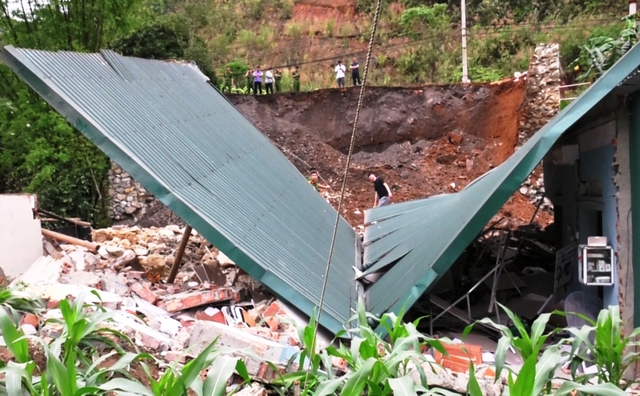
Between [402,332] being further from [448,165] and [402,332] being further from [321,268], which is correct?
[448,165]

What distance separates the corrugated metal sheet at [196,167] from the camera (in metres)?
4.56

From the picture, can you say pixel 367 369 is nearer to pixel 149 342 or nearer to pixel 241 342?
pixel 241 342

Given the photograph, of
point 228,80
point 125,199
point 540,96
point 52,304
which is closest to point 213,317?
point 52,304

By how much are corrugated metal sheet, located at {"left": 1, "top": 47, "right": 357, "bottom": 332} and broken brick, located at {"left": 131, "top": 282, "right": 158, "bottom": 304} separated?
1195 mm

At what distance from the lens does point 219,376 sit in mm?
2484

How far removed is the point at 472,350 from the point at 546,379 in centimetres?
227

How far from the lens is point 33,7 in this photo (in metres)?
14.4

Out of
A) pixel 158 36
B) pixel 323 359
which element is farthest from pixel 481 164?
pixel 323 359

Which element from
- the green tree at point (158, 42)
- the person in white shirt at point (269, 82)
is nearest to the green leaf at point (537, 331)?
the green tree at point (158, 42)

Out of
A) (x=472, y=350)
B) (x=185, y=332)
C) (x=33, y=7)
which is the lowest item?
(x=472, y=350)

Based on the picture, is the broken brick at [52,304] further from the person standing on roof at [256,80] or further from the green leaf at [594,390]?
the person standing on roof at [256,80]

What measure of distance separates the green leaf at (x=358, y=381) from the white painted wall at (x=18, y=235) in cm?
463

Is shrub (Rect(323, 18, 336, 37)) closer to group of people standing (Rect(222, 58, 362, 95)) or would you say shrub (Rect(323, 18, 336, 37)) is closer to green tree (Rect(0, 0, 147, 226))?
group of people standing (Rect(222, 58, 362, 95))

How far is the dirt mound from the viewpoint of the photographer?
1781 cm
